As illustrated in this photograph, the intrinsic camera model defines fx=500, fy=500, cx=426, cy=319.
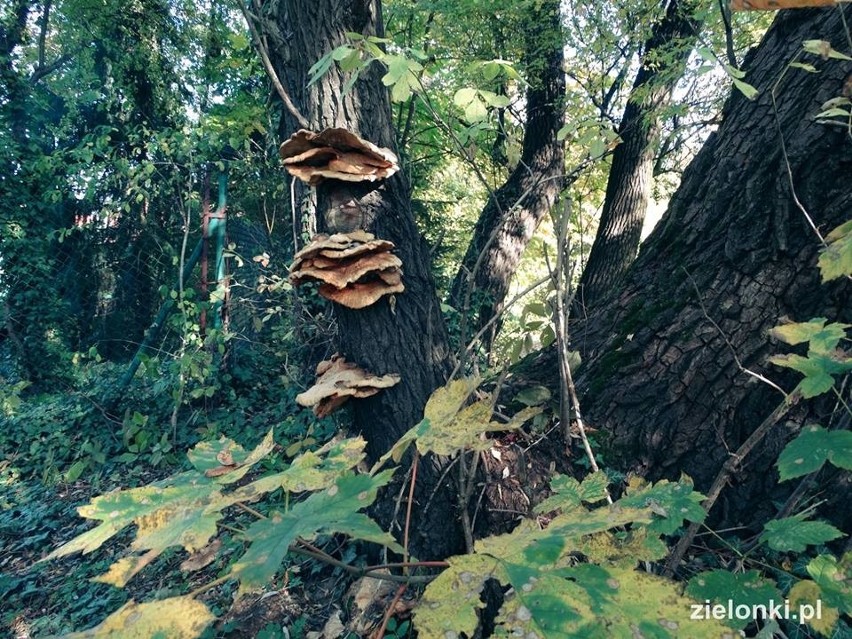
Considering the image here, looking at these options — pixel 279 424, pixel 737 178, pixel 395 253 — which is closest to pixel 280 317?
pixel 279 424

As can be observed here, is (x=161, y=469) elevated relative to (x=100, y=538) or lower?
lower

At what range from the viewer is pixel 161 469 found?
383cm

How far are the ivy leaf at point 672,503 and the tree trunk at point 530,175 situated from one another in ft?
13.7

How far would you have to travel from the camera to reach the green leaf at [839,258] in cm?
97

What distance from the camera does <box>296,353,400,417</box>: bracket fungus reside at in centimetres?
170

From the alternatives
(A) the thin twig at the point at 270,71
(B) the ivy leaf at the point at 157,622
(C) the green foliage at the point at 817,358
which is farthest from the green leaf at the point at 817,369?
(A) the thin twig at the point at 270,71

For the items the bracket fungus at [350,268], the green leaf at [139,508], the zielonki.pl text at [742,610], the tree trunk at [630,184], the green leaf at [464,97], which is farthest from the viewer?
the tree trunk at [630,184]

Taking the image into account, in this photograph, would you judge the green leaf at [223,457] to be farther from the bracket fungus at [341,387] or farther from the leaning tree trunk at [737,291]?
the leaning tree trunk at [737,291]

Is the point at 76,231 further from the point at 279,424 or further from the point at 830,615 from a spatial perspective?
the point at 830,615

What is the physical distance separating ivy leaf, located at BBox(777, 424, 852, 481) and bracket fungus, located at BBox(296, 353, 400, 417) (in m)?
1.13

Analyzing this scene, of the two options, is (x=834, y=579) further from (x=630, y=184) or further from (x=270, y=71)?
(x=630, y=184)

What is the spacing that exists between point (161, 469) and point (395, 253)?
3058 mm

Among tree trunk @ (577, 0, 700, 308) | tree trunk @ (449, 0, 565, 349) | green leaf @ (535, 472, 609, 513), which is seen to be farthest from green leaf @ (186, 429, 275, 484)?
tree trunk @ (449, 0, 565, 349)

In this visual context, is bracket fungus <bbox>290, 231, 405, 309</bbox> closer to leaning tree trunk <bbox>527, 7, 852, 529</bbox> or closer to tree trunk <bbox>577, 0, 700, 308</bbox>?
leaning tree trunk <bbox>527, 7, 852, 529</bbox>
